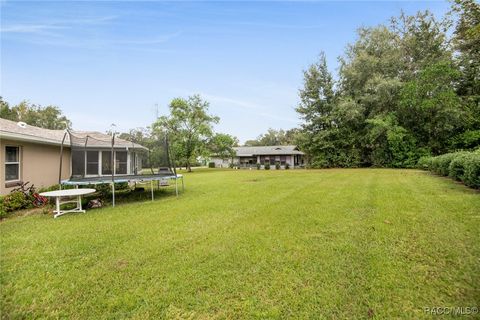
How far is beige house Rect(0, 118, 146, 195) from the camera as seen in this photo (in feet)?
21.9

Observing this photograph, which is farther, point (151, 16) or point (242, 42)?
point (242, 42)

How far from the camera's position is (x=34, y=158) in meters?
7.93

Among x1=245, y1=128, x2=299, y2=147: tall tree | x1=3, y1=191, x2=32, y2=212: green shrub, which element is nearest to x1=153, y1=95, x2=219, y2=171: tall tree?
x1=3, y1=191, x2=32, y2=212: green shrub

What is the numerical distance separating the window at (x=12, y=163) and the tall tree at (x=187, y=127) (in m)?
18.9

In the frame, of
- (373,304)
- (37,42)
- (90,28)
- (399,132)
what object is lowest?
(373,304)

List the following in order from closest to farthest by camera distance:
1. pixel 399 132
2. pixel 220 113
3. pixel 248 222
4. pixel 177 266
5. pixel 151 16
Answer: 1. pixel 177 266
2. pixel 248 222
3. pixel 151 16
4. pixel 399 132
5. pixel 220 113

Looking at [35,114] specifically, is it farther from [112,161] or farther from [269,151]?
[112,161]

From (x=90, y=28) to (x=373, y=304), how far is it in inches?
515

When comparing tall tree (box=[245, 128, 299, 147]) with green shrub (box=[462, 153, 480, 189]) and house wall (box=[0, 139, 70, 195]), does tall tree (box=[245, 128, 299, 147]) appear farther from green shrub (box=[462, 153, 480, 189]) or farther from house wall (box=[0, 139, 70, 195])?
house wall (box=[0, 139, 70, 195])

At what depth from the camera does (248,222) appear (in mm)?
5219

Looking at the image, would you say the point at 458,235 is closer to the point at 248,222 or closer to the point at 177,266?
the point at 248,222

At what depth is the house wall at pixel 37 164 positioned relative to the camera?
6672mm

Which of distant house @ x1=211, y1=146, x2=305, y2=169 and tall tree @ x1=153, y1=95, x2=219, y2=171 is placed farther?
distant house @ x1=211, y1=146, x2=305, y2=169

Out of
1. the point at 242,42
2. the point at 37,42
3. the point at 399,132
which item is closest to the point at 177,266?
the point at 37,42
